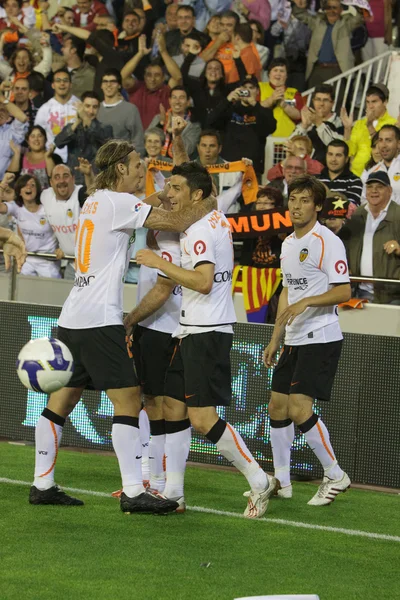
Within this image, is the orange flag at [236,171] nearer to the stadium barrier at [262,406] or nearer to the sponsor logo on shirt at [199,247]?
the stadium barrier at [262,406]

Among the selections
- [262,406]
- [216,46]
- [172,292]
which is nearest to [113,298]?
[172,292]

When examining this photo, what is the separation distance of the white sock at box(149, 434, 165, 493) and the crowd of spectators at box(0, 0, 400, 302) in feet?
9.45

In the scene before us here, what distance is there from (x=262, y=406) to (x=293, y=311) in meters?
2.19

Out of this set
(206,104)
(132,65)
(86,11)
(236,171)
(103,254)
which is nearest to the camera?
(103,254)

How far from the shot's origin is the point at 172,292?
7.50 meters

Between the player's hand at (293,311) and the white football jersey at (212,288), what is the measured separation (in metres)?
0.54

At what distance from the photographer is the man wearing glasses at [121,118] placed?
1395 centimetres

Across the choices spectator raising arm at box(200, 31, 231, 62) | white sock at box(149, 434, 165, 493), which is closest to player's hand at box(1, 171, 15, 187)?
spectator raising arm at box(200, 31, 231, 62)

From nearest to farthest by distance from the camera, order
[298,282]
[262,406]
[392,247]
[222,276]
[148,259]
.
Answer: [148,259], [222,276], [298,282], [262,406], [392,247]

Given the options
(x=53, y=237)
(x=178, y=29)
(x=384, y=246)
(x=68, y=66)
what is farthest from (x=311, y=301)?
(x=68, y=66)

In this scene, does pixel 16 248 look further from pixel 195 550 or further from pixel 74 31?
pixel 74 31

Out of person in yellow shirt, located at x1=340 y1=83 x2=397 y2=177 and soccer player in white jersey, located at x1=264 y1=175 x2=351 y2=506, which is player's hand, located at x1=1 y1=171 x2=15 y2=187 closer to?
person in yellow shirt, located at x1=340 y1=83 x2=397 y2=177

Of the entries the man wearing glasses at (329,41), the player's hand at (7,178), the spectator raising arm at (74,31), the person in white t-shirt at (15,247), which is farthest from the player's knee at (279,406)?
the spectator raising arm at (74,31)

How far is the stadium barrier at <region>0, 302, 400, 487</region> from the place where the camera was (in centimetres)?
880
